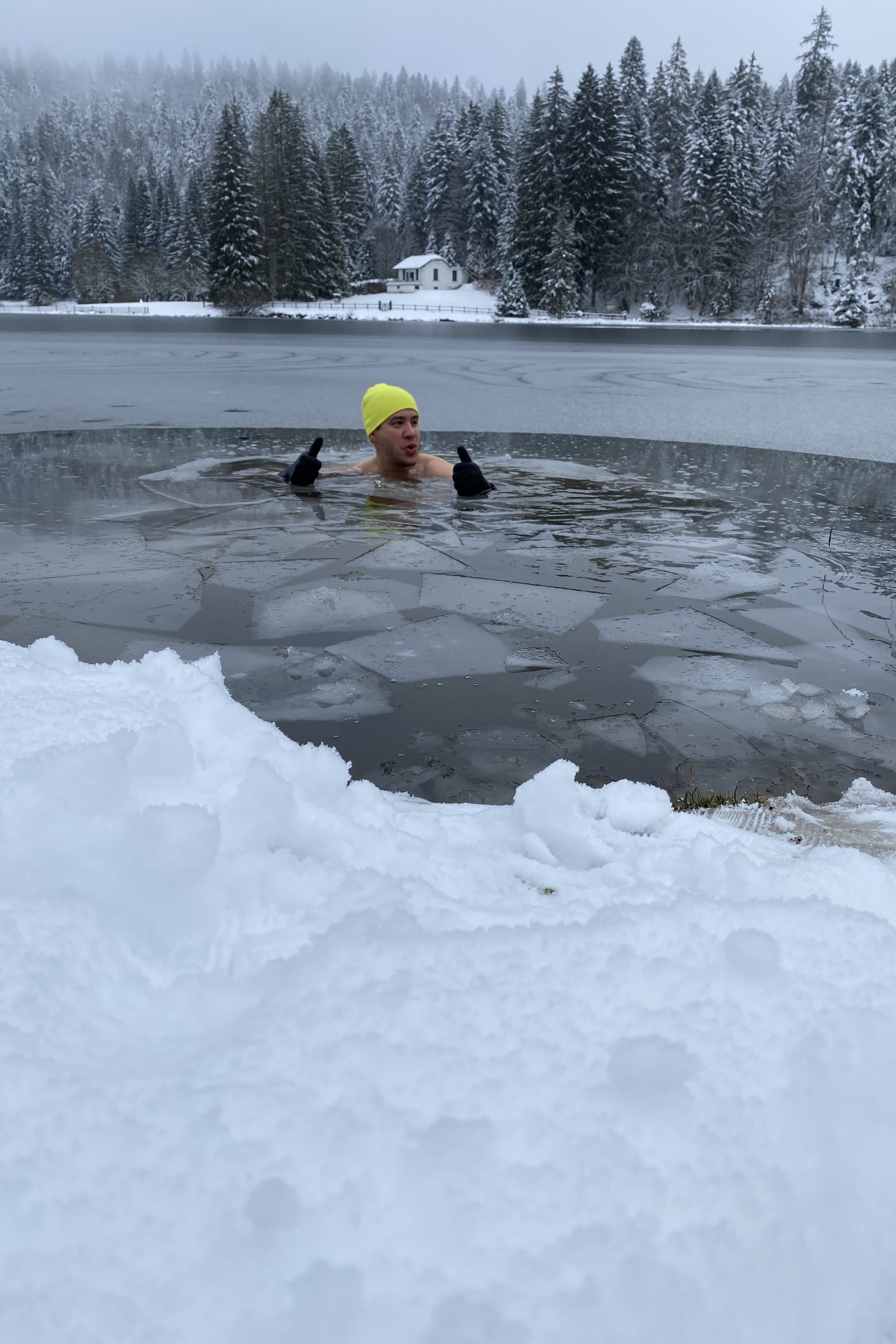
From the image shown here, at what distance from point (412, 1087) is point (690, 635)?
9.47ft

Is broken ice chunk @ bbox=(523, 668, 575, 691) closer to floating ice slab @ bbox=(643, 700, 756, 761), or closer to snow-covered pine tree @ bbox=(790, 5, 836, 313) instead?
floating ice slab @ bbox=(643, 700, 756, 761)

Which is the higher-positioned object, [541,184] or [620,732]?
[541,184]

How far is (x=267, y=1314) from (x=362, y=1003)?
37cm

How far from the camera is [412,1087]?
97cm

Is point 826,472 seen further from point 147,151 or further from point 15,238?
point 147,151

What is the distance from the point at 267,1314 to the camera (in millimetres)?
756

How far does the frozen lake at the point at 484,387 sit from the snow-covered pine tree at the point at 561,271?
94.0 feet

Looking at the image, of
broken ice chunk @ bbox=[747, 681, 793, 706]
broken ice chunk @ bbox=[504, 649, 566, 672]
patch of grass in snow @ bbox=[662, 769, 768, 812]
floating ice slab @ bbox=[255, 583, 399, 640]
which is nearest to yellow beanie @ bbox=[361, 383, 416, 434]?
floating ice slab @ bbox=[255, 583, 399, 640]

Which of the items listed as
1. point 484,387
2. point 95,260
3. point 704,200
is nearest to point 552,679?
point 484,387

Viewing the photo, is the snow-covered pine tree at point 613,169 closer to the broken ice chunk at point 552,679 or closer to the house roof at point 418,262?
the house roof at point 418,262

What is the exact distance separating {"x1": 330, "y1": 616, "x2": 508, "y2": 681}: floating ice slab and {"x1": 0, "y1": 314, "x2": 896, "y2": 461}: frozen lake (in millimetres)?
6488

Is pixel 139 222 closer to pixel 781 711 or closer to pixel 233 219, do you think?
pixel 233 219

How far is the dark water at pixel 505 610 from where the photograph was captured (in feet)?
8.71

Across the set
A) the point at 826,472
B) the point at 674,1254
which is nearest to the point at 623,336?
A: the point at 826,472
